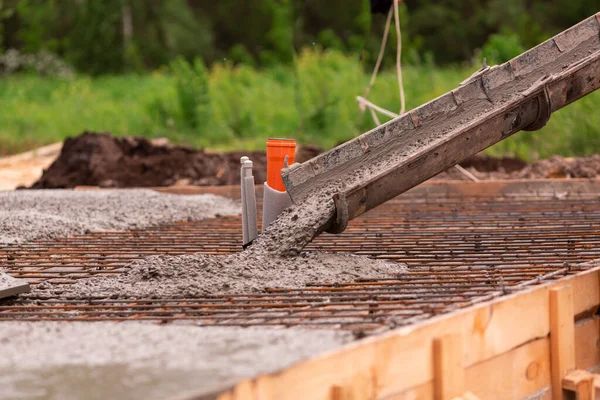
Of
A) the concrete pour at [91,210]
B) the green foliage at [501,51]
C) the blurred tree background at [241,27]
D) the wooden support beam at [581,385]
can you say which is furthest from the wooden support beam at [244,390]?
the blurred tree background at [241,27]

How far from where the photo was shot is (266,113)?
16578mm

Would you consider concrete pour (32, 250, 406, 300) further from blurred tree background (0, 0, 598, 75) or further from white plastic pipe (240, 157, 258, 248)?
blurred tree background (0, 0, 598, 75)

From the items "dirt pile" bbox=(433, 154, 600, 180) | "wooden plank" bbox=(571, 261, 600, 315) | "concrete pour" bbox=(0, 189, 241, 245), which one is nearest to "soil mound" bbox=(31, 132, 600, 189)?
"dirt pile" bbox=(433, 154, 600, 180)

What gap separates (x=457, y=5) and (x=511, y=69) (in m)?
23.4

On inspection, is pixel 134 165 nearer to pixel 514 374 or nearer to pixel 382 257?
pixel 382 257

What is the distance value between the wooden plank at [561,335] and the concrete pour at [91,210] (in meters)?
3.57

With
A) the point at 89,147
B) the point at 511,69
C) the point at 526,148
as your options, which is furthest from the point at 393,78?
the point at 511,69

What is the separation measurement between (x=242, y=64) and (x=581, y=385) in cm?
2107

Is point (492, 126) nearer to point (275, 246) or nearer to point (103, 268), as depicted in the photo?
point (275, 246)

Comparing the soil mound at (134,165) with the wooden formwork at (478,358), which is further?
the soil mound at (134,165)

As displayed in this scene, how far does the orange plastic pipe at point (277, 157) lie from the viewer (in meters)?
4.55

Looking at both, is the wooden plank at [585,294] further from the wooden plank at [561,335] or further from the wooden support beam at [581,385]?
the wooden support beam at [581,385]

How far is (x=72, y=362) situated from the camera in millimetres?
2627

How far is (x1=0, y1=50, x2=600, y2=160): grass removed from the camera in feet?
37.2
